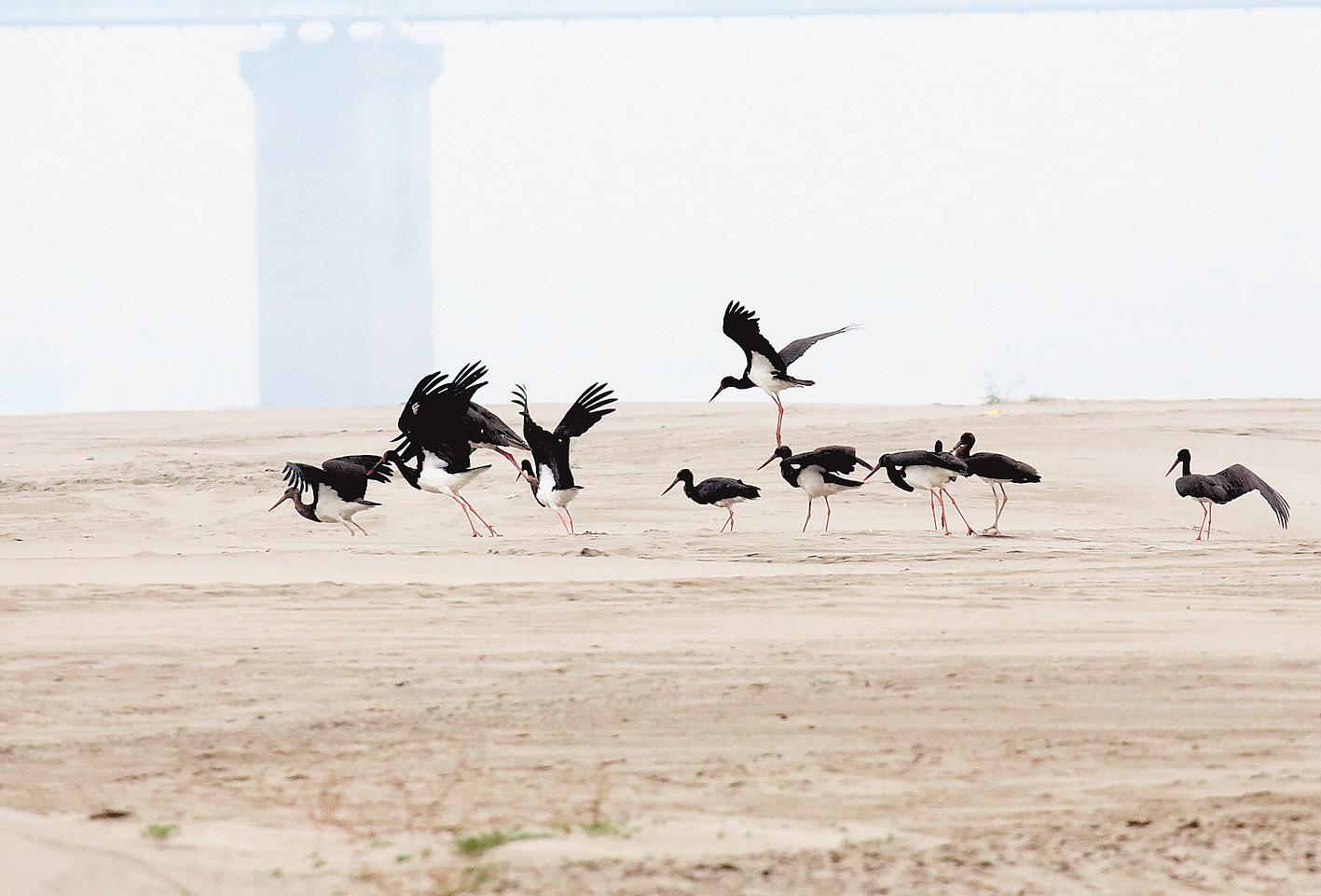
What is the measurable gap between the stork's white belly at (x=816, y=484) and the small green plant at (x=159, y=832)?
7.54 meters

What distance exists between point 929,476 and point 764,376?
7.89 feet

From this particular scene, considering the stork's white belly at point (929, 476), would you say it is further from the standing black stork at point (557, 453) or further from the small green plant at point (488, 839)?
the small green plant at point (488, 839)

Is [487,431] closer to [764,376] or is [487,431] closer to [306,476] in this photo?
[306,476]

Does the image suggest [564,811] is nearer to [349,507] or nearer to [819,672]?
[819,672]

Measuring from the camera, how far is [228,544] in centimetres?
925

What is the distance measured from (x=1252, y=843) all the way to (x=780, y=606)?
3.05m

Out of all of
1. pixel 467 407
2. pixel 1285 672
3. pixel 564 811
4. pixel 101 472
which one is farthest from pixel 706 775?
pixel 101 472

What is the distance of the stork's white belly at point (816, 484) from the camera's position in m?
10.7

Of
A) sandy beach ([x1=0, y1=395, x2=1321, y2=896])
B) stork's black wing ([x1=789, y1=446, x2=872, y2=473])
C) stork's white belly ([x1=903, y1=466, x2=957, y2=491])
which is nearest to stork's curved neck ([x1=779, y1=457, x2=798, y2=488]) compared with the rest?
stork's black wing ([x1=789, y1=446, x2=872, y2=473])

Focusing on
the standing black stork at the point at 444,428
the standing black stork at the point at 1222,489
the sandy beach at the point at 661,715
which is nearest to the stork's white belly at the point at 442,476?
the standing black stork at the point at 444,428

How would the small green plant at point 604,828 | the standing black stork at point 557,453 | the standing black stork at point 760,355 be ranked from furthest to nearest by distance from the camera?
1. the standing black stork at point 760,355
2. the standing black stork at point 557,453
3. the small green plant at point 604,828

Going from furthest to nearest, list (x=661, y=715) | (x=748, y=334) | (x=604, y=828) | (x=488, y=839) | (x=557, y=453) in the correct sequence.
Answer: (x=748, y=334) → (x=557, y=453) → (x=661, y=715) → (x=604, y=828) → (x=488, y=839)

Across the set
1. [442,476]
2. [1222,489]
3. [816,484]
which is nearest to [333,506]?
[442,476]

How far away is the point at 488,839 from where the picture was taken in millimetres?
3428
